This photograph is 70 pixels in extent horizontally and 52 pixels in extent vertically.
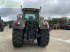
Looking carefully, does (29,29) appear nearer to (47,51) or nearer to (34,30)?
(34,30)

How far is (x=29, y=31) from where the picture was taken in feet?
45.0

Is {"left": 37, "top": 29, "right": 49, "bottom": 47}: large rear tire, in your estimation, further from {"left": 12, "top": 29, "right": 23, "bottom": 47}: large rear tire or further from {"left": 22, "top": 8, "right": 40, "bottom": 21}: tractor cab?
{"left": 22, "top": 8, "right": 40, "bottom": 21}: tractor cab

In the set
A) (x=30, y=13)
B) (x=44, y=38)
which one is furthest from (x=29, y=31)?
(x=30, y=13)

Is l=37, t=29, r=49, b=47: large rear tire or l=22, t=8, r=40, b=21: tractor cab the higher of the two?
l=22, t=8, r=40, b=21: tractor cab

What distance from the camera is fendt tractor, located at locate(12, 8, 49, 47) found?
527 inches

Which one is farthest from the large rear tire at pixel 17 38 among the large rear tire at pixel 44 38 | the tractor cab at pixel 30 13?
the tractor cab at pixel 30 13

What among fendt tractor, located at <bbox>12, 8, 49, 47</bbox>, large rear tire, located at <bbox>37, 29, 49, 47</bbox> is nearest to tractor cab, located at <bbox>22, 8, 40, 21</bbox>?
fendt tractor, located at <bbox>12, 8, 49, 47</bbox>

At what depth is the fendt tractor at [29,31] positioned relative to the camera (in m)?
13.4

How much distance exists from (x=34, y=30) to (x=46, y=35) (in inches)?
32.2

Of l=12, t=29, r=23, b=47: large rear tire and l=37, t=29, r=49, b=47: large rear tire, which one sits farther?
l=37, t=29, r=49, b=47: large rear tire

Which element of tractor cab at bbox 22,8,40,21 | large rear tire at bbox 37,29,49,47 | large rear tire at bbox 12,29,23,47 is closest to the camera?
large rear tire at bbox 12,29,23,47

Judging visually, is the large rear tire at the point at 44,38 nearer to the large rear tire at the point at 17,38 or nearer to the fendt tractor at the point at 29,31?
the fendt tractor at the point at 29,31

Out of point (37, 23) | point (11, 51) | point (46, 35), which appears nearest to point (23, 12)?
point (37, 23)

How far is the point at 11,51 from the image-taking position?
12.0 meters
